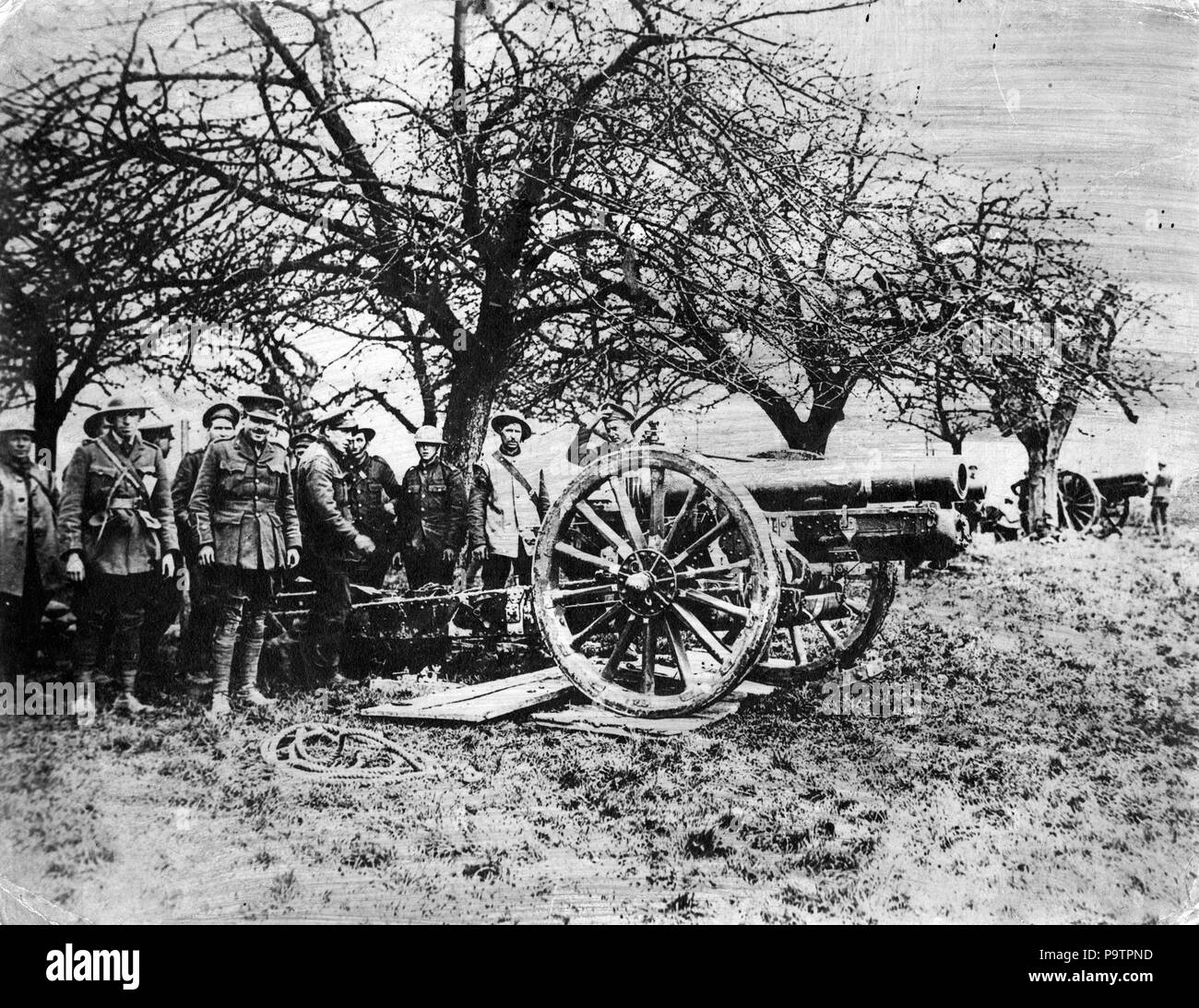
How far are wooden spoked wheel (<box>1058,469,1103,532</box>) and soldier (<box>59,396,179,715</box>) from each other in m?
3.83

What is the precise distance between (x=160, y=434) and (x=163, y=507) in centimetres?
32

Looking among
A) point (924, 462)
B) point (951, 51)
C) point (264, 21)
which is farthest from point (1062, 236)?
point (264, 21)

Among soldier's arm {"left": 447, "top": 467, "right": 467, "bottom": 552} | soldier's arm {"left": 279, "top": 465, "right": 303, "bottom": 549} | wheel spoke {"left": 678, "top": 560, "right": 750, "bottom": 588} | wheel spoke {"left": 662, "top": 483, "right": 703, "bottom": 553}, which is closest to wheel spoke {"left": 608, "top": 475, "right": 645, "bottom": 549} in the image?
wheel spoke {"left": 662, "top": 483, "right": 703, "bottom": 553}

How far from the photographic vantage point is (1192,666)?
383cm

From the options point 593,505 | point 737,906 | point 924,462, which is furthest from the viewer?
point 593,505

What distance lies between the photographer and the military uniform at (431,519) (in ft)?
13.4

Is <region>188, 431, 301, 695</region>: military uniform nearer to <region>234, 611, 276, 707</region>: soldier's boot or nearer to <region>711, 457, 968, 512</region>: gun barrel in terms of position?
<region>234, 611, 276, 707</region>: soldier's boot

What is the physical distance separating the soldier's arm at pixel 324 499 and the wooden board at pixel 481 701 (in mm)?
789

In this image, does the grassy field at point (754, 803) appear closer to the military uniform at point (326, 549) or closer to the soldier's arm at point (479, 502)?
the military uniform at point (326, 549)

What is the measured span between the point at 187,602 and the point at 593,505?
182 cm

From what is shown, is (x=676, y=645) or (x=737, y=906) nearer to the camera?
(x=737, y=906)

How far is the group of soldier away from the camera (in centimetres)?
385

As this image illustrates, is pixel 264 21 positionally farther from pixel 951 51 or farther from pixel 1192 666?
pixel 1192 666

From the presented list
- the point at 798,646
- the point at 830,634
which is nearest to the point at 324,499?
the point at 798,646
